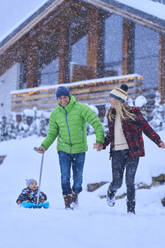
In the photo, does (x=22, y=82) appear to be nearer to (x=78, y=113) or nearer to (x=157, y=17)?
(x=157, y=17)

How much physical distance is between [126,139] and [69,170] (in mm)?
950

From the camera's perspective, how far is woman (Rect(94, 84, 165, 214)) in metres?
4.82

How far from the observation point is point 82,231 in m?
3.05

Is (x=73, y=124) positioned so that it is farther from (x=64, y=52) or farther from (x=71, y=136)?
(x=64, y=52)

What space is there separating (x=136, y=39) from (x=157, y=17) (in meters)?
2.34

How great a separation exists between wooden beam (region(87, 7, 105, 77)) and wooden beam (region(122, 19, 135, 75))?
1178mm

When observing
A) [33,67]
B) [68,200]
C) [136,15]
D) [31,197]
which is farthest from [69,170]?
[33,67]

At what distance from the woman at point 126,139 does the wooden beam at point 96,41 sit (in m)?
10.6

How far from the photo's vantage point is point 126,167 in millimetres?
4875

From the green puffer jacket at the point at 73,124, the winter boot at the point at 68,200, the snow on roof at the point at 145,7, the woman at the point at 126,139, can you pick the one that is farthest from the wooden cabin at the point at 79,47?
the winter boot at the point at 68,200

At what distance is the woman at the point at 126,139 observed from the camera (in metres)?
4.82

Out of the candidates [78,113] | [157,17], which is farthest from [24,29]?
[78,113]

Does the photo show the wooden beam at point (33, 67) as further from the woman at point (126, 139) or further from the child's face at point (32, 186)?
the woman at point (126, 139)

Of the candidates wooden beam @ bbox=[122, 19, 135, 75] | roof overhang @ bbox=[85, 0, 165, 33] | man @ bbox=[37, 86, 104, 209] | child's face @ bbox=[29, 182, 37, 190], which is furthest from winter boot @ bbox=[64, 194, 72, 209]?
wooden beam @ bbox=[122, 19, 135, 75]
